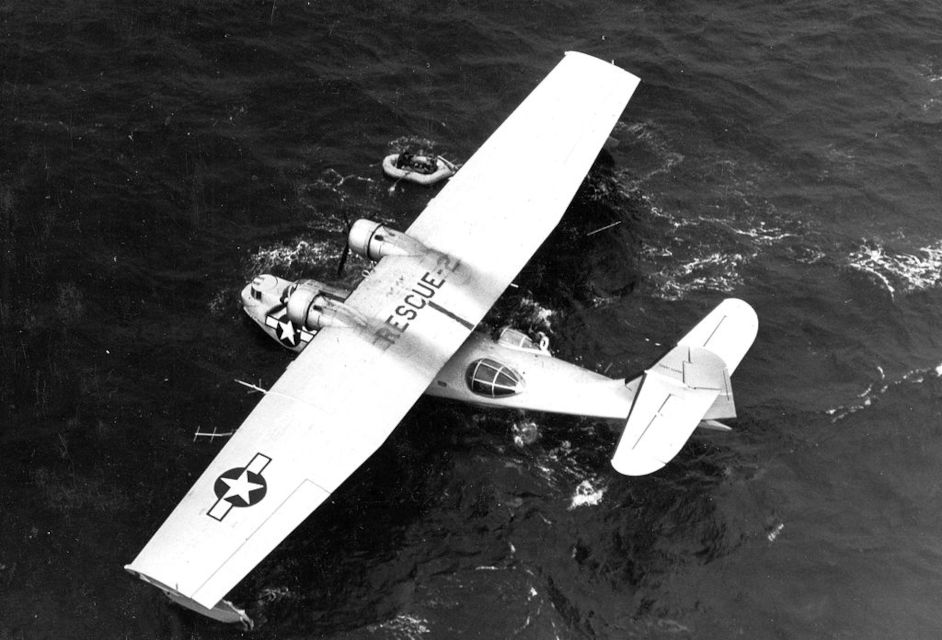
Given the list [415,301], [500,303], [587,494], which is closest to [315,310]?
[415,301]

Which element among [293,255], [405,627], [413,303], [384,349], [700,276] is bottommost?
[405,627]

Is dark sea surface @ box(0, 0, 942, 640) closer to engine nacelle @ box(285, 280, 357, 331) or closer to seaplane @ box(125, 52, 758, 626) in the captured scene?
seaplane @ box(125, 52, 758, 626)

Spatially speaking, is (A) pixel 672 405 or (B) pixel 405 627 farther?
(A) pixel 672 405

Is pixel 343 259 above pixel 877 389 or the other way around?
the other way around

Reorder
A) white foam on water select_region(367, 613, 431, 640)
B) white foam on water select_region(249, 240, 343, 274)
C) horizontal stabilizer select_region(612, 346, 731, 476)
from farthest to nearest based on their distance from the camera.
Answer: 1. white foam on water select_region(249, 240, 343, 274)
2. horizontal stabilizer select_region(612, 346, 731, 476)
3. white foam on water select_region(367, 613, 431, 640)

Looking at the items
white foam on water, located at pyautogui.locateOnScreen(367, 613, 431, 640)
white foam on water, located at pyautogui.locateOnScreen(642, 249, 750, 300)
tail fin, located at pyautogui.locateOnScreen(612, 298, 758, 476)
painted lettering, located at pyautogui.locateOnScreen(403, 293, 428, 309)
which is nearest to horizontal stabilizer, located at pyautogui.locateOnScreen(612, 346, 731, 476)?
tail fin, located at pyautogui.locateOnScreen(612, 298, 758, 476)

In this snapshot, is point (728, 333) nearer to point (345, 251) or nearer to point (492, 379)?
point (492, 379)
